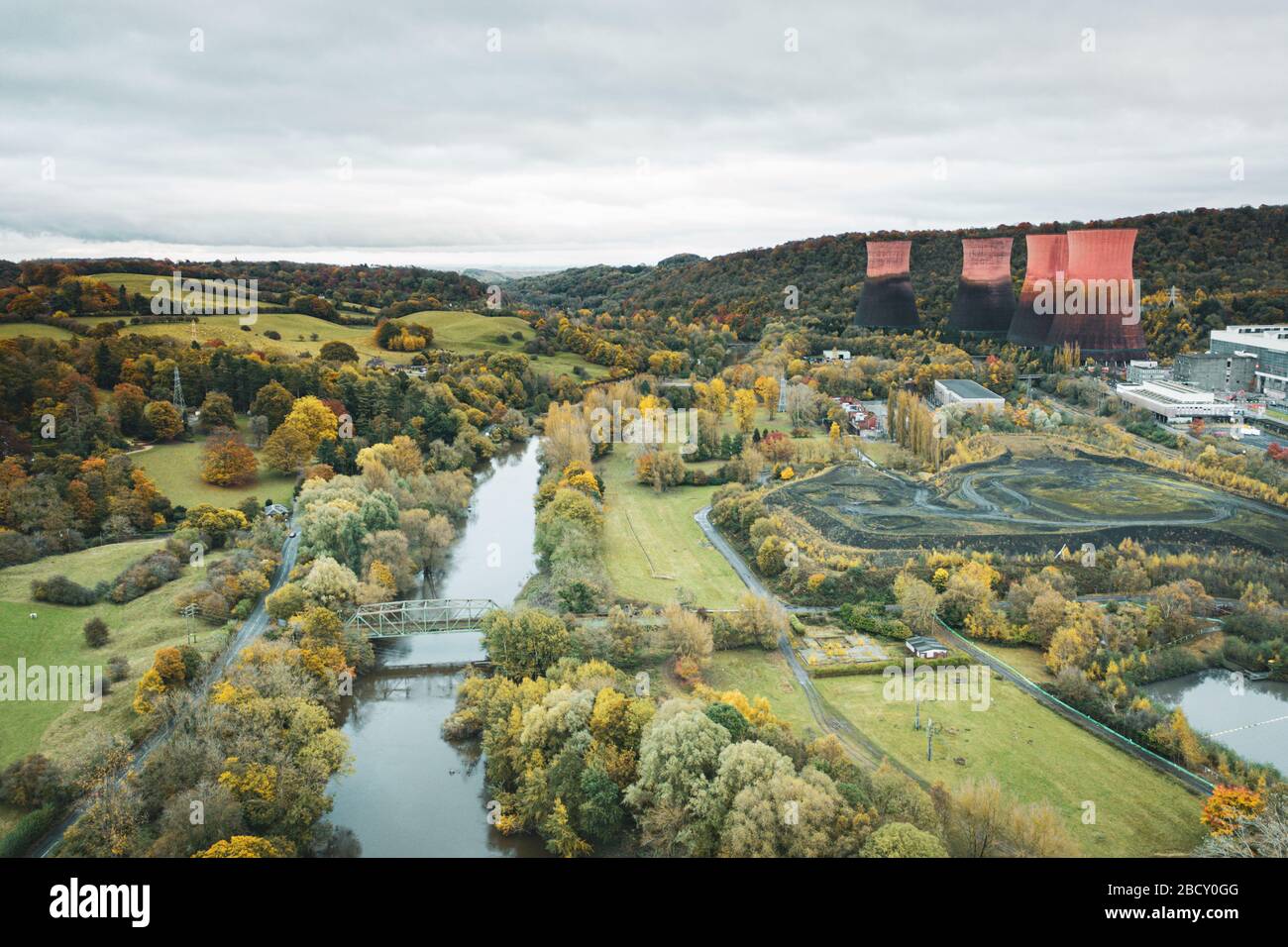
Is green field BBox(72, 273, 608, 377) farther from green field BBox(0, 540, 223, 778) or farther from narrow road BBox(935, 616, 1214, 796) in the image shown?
narrow road BBox(935, 616, 1214, 796)

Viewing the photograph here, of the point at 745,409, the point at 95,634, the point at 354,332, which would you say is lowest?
the point at 95,634

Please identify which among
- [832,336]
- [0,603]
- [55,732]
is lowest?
[55,732]

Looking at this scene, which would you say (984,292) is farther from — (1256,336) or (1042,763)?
(1042,763)

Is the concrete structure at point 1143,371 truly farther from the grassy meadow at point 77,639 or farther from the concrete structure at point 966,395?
the grassy meadow at point 77,639

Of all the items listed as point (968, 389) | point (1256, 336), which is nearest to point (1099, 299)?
point (968, 389)

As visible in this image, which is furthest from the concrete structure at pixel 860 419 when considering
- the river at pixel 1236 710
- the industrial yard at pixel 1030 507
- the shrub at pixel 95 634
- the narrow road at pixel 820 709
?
the shrub at pixel 95 634

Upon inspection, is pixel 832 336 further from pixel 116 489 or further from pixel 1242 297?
pixel 116 489
